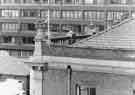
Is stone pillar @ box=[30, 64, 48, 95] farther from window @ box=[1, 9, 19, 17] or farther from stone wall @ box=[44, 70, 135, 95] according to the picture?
window @ box=[1, 9, 19, 17]

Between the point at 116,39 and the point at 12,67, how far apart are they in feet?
48.9

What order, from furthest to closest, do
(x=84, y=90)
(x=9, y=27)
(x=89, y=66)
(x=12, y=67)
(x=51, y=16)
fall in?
(x=9, y=27), (x=51, y=16), (x=12, y=67), (x=84, y=90), (x=89, y=66)

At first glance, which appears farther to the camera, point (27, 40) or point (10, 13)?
point (10, 13)

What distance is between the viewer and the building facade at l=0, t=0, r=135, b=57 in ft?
239

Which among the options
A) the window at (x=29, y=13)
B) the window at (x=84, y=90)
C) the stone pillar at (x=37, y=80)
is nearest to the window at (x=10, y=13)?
the window at (x=29, y=13)

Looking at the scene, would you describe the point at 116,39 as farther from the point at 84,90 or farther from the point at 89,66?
the point at 84,90

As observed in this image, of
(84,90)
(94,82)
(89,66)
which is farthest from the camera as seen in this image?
(84,90)

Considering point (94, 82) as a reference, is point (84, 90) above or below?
below

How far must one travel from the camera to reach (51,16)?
76.3 metres

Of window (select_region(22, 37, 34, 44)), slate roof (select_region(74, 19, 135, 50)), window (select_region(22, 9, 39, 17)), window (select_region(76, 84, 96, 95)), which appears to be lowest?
window (select_region(22, 37, 34, 44))

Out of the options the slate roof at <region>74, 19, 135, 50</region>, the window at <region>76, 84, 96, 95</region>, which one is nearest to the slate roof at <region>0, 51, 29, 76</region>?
the slate roof at <region>74, 19, 135, 50</region>

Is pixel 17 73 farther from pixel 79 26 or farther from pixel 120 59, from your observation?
pixel 79 26

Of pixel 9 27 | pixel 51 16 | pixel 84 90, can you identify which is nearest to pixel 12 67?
pixel 84 90

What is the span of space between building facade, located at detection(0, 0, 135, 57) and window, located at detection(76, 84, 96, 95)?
46554 mm
